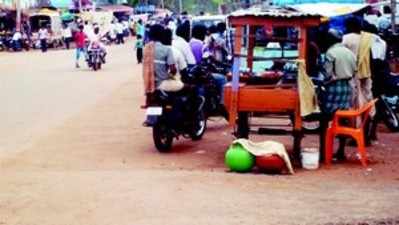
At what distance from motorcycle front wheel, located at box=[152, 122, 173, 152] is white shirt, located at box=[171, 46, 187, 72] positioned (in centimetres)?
99

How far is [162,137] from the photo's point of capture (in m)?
11.5

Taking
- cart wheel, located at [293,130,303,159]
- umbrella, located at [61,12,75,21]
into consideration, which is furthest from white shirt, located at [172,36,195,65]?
umbrella, located at [61,12,75,21]

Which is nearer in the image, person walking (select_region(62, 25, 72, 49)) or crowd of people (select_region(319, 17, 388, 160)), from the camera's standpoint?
crowd of people (select_region(319, 17, 388, 160))

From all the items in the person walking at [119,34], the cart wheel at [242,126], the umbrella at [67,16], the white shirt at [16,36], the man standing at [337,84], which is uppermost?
the man standing at [337,84]

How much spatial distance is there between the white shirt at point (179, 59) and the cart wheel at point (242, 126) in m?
1.68

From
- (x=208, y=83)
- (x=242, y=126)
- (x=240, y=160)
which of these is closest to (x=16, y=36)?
(x=208, y=83)

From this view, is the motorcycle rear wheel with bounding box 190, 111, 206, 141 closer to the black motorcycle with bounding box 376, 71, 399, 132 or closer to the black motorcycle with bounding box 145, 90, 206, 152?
the black motorcycle with bounding box 145, 90, 206, 152

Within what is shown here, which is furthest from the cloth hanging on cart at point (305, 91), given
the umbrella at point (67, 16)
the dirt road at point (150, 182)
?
the umbrella at point (67, 16)

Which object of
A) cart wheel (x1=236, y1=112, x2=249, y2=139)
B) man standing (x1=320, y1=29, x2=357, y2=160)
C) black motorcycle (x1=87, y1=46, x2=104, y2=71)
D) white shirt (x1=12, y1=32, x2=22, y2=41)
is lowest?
white shirt (x1=12, y1=32, x2=22, y2=41)

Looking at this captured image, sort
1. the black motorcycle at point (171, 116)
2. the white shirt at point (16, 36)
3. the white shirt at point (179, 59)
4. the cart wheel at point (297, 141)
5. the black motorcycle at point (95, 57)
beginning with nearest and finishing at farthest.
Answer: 1. the cart wheel at point (297, 141)
2. the black motorcycle at point (171, 116)
3. the white shirt at point (179, 59)
4. the black motorcycle at point (95, 57)
5. the white shirt at point (16, 36)

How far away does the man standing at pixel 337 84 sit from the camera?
10516 mm

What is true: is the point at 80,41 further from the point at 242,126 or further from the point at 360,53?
the point at 242,126

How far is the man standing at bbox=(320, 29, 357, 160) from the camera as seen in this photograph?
10516 mm

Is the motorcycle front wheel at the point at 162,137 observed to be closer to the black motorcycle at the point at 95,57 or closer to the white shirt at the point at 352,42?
the white shirt at the point at 352,42
